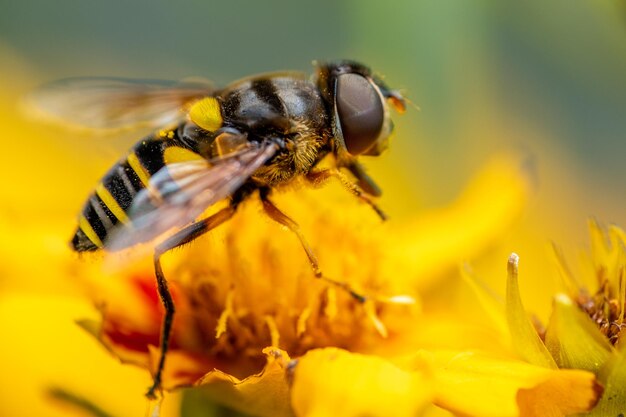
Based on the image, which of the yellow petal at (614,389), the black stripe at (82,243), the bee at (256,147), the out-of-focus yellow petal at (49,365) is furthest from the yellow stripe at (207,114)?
the yellow petal at (614,389)

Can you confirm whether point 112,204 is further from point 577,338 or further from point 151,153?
point 577,338

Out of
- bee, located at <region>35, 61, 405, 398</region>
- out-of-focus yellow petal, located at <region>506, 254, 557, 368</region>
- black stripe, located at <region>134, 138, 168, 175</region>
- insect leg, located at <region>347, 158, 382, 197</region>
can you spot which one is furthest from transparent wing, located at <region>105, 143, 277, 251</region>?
out-of-focus yellow petal, located at <region>506, 254, 557, 368</region>

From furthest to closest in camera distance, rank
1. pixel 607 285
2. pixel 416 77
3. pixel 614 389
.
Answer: pixel 416 77 → pixel 607 285 → pixel 614 389

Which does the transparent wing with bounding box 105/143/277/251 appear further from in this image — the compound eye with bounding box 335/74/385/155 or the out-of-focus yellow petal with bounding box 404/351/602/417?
the out-of-focus yellow petal with bounding box 404/351/602/417

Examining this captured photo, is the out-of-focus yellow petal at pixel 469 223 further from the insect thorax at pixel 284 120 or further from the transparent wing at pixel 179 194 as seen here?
the transparent wing at pixel 179 194

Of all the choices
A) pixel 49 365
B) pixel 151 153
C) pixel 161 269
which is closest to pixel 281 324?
pixel 161 269
